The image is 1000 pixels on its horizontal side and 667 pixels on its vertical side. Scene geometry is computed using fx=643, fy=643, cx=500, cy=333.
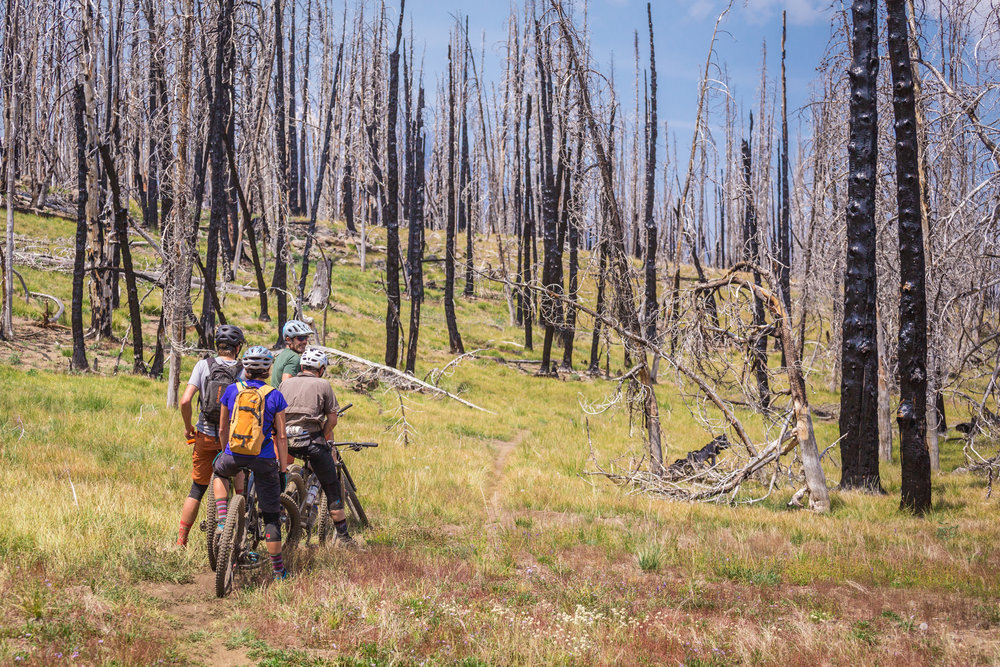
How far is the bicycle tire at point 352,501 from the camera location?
7.31 meters

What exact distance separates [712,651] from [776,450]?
19.3ft

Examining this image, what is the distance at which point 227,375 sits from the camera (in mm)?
6094

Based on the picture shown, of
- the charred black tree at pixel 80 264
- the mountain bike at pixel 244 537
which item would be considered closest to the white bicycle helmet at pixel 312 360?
the mountain bike at pixel 244 537

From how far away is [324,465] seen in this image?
6.56 m

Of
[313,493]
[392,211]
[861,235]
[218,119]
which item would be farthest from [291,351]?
[392,211]

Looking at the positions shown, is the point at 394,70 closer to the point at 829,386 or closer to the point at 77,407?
the point at 77,407

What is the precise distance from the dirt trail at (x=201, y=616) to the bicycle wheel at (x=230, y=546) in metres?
0.17

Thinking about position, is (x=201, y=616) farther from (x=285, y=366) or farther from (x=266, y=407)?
(x=285, y=366)

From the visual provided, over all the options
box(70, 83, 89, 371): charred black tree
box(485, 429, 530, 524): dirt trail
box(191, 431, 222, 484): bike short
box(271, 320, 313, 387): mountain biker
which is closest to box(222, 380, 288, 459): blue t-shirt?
box(191, 431, 222, 484): bike short

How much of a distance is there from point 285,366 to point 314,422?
1161 millimetres

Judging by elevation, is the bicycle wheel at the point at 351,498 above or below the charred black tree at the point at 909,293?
below

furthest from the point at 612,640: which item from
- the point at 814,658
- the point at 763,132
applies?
the point at 763,132

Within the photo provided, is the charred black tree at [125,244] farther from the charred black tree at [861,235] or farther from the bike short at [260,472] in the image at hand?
the charred black tree at [861,235]

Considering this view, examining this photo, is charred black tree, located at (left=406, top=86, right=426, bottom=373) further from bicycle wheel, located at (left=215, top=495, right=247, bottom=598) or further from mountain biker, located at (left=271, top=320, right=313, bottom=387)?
bicycle wheel, located at (left=215, top=495, right=247, bottom=598)
